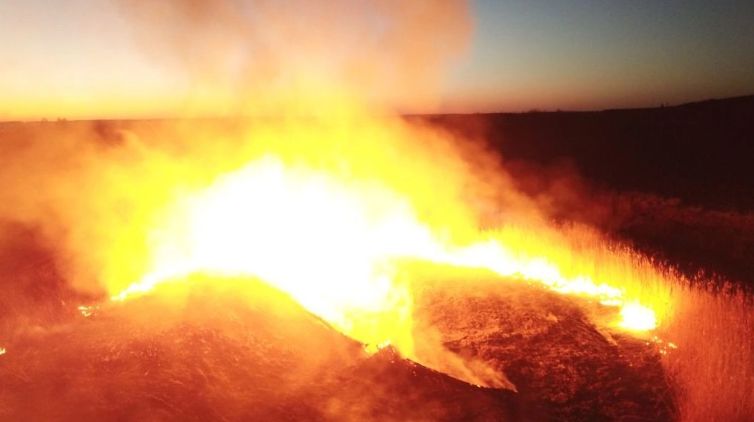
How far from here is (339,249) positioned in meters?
9.52

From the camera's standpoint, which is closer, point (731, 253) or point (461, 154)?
point (731, 253)

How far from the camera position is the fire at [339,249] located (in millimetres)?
7344

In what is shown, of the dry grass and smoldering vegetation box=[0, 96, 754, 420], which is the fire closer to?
the dry grass

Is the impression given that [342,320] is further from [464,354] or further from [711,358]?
[711,358]

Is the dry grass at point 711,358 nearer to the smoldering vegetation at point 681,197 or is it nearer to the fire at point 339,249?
the smoldering vegetation at point 681,197

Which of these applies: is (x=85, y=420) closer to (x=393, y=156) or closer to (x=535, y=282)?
(x=535, y=282)

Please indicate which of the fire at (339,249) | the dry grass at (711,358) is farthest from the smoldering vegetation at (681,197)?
the fire at (339,249)

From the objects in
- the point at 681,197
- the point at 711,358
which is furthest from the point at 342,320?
the point at 681,197

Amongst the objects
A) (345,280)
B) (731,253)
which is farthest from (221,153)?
(731,253)

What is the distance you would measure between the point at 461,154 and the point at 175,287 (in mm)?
25859

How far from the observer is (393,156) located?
1862 centimetres

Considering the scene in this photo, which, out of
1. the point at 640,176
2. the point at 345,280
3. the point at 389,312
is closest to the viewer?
the point at 389,312

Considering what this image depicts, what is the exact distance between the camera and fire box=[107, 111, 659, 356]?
24.1 feet

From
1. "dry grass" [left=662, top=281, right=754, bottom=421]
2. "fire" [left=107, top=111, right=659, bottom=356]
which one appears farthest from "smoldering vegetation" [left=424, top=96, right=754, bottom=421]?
"fire" [left=107, top=111, right=659, bottom=356]
